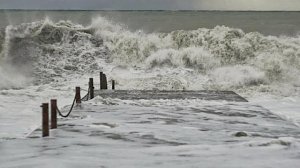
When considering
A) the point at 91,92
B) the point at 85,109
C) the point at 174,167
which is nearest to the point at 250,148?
the point at 174,167

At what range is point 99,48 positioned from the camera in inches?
1161

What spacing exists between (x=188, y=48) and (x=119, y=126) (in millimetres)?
18807

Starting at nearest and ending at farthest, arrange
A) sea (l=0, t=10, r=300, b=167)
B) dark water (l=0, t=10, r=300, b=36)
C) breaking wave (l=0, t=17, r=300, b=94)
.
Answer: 1. sea (l=0, t=10, r=300, b=167)
2. breaking wave (l=0, t=17, r=300, b=94)
3. dark water (l=0, t=10, r=300, b=36)

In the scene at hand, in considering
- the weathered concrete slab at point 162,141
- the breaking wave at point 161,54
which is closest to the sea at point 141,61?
the breaking wave at point 161,54

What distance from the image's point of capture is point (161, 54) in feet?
89.8

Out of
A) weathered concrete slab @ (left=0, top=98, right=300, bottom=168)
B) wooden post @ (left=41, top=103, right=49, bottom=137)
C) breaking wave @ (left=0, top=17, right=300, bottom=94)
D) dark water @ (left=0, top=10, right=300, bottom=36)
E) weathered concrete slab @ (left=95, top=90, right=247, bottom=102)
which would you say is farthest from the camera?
dark water @ (left=0, top=10, right=300, bottom=36)

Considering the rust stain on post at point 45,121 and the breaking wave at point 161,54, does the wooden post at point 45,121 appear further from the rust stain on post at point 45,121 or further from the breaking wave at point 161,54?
the breaking wave at point 161,54

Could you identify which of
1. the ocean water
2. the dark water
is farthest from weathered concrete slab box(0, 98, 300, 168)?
the dark water

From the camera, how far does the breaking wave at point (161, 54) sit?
23969mm

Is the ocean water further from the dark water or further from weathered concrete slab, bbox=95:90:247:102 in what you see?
the dark water

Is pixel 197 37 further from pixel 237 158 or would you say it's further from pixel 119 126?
pixel 237 158

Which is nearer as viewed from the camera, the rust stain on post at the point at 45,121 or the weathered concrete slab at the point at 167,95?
the rust stain on post at the point at 45,121

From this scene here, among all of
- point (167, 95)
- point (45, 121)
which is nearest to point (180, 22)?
point (167, 95)

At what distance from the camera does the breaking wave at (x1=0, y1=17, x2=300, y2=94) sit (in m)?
24.0
